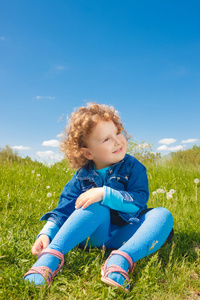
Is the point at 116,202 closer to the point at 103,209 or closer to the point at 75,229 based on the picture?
the point at 103,209

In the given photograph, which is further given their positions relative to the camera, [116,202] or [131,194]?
[131,194]

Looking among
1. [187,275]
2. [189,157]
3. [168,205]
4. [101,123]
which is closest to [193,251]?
[187,275]

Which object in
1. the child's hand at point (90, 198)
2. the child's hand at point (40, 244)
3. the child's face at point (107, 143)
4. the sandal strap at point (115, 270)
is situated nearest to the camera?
the sandal strap at point (115, 270)

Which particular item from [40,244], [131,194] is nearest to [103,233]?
[131,194]

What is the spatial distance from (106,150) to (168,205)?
154cm

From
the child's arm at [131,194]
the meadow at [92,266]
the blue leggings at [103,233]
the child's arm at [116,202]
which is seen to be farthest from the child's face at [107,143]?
the meadow at [92,266]

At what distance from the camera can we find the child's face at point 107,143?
2.33 meters

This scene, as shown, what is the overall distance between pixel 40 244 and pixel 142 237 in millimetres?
783

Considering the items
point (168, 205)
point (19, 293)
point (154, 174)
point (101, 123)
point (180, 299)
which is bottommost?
point (180, 299)

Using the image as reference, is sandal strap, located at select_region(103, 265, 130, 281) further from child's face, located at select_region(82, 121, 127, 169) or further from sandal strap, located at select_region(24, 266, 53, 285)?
child's face, located at select_region(82, 121, 127, 169)

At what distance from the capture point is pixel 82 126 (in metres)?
2.40

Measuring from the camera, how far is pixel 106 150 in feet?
7.64

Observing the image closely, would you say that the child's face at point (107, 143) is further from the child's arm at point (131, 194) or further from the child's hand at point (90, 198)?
the child's hand at point (90, 198)

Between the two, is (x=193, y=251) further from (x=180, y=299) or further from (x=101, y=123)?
(x=101, y=123)
